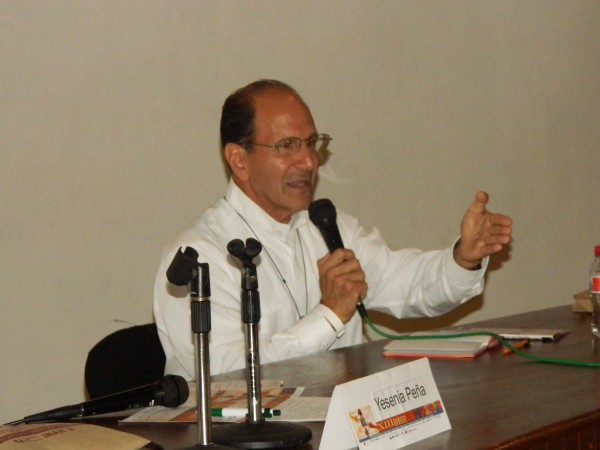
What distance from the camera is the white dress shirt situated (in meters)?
2.79

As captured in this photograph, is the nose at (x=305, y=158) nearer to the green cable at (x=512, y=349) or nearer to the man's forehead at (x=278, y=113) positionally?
the man's forehead at (x=278, y=113)

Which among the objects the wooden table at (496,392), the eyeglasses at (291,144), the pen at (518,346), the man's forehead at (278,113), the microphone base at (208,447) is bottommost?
the wooden table at (496,392)

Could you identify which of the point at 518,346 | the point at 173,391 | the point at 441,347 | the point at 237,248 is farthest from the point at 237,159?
the point at 237,248

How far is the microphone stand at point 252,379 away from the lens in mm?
1621

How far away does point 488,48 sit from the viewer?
4.80m

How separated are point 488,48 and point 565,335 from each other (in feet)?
7.92

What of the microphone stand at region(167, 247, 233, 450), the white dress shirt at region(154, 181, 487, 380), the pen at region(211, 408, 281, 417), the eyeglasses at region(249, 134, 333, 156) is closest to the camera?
the microphone stand at region(167, 247, 233, 450)

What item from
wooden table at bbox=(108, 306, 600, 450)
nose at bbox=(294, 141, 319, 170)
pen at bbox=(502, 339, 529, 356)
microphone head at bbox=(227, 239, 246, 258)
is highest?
nose at bbox=(294, 141, 319, 170)

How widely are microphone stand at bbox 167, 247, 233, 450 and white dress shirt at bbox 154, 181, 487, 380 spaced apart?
1158mm

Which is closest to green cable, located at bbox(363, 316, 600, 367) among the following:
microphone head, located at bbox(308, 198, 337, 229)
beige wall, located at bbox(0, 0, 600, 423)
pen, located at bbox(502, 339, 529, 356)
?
pen, located at bbox(502, 339, 529, 356)

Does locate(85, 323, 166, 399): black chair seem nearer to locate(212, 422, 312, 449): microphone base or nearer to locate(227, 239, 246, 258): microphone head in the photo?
locate(212, 422, 312, 449): microphone base

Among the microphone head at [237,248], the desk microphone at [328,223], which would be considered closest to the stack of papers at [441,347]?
the desk microphone at [328,223]

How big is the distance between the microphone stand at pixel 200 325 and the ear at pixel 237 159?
1729 millimetres

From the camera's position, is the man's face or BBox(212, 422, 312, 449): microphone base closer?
BBox(212, 422, 312, 449): microphone base
